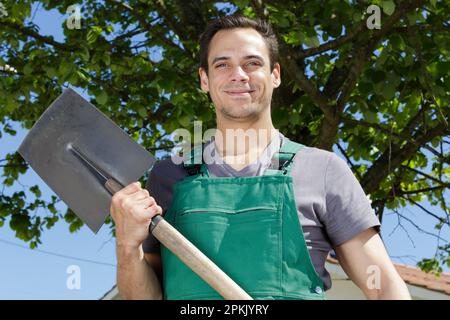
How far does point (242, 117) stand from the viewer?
2.05m

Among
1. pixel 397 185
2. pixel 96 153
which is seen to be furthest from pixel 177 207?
pixel 397 185

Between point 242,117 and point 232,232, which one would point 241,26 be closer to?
point 242,117

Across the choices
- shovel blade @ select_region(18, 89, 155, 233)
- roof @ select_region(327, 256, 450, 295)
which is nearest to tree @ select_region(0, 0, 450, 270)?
roof @ select_region(327, 256, 450, 295)

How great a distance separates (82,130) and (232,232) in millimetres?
861

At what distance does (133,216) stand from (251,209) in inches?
14.6

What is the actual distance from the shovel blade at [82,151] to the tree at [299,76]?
→ 211 centimetres

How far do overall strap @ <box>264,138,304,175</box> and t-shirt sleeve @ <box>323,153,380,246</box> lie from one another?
12cm

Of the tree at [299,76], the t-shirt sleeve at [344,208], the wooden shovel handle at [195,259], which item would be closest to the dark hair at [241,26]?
the t-shirt sleeve at [344,208]

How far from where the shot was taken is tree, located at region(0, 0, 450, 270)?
4789 millimetres

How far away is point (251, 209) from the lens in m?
1.96

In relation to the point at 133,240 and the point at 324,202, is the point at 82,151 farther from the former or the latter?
the point at 324,202

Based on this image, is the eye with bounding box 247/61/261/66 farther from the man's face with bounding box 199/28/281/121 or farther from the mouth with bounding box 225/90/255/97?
A: the mouth with bounding box 225/90/255/97

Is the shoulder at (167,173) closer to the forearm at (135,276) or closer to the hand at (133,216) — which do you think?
the hand at (133,216)

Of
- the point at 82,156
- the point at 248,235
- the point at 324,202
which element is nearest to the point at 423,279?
the point at 82,156
